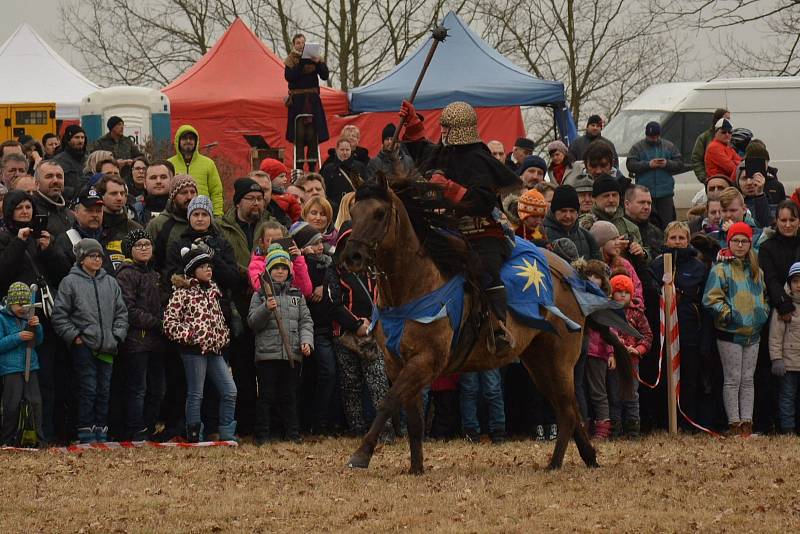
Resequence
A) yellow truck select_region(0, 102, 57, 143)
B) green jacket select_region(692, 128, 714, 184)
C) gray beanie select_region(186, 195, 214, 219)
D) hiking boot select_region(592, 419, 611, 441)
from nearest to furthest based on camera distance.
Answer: gray beanie select_region(186, 195, 214, 219), hiking boot select_region(592, 419, 611, 441), green jacket select_region(692, 128, 714, 184), yellow truck select_region(0, 102, 57, 143)

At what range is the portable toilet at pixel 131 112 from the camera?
24531 mm

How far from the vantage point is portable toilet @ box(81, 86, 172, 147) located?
24.5 metres

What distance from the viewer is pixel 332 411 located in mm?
15281

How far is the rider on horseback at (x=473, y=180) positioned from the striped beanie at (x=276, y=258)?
9.96 feet

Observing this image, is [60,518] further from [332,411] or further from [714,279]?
[714,279]

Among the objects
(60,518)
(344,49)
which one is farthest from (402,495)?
(344,49)

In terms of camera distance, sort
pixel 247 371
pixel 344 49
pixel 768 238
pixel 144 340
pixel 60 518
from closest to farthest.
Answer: pixel 60 518
pixel 144 340
pixel 247 371
pixel 768 238
pixel 344 49

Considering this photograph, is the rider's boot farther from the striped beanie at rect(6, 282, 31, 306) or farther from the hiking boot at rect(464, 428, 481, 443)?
the striped beanie at rect(6, 282, 31, 306)

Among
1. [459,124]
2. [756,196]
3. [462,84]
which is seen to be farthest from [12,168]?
[462,84]

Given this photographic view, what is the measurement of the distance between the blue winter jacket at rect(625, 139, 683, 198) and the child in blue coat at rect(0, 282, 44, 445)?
9.96 metres

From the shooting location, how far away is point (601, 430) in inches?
594

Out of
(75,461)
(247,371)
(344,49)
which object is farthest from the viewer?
(344,49)

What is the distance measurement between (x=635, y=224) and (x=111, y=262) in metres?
5.90

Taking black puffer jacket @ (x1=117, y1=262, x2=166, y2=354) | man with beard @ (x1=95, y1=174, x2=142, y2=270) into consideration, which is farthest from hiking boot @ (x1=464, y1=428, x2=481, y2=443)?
man with beard @ (x1=95, y1=174, x2=142, y2=270)
